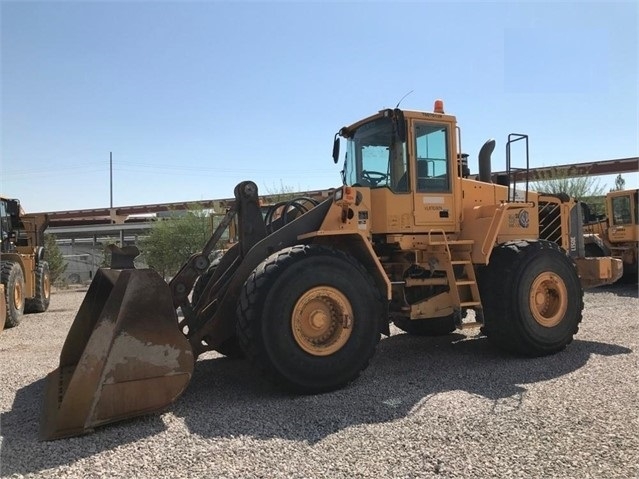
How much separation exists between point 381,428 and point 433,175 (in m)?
3.44

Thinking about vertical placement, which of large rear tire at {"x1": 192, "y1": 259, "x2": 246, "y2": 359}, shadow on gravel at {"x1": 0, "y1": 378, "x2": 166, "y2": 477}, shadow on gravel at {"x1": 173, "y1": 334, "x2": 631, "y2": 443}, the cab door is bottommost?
shadow on gravel at {"x1": 173, "y1": 334, "x2": 631, "y2": 443}

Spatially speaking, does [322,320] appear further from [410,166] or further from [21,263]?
[21,263]

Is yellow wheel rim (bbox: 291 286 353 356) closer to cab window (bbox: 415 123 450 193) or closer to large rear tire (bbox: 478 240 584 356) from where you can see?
cab window (bbox: 415 123 450 193)

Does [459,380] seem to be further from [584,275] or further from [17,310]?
[17,310]

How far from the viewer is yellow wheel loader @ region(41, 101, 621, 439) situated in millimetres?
4500

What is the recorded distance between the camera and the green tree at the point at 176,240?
2506 cm

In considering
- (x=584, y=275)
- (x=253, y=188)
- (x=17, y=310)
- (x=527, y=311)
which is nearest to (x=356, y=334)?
(x=253, y=188)

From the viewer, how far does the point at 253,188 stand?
19.6 ft

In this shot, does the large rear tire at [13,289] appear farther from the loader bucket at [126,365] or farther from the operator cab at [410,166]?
the operator cab at [410,166]

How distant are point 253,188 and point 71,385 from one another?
2760mm

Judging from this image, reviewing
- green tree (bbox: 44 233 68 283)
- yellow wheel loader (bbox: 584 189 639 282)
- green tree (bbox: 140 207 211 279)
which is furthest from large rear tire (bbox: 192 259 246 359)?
green tree (bbox: 44 233 68 283)

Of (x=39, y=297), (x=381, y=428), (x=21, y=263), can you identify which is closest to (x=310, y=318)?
(x=381, y=428)

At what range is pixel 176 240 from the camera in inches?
992

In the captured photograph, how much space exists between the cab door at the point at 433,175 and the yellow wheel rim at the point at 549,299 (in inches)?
51.1
